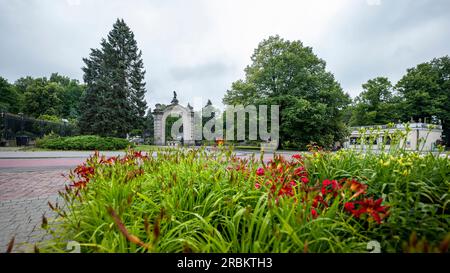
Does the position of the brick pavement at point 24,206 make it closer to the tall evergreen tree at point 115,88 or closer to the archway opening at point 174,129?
the tall evergreen tree at point 115,88

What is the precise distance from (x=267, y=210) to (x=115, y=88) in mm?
25447

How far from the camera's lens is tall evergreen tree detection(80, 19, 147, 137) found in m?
22.0

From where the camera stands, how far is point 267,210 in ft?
5.99

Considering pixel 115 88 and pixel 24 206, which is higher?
pixel 115 88

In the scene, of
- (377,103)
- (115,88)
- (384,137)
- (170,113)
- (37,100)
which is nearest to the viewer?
(384,137)

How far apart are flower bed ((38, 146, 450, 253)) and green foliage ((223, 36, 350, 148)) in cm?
1595

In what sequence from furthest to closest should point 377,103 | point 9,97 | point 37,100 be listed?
point 9,97 → point 37,100 → point 377,103

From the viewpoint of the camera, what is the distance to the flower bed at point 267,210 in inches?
53.3

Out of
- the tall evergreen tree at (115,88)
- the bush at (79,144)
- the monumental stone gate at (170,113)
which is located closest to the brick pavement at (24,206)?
the bush at (79,144)

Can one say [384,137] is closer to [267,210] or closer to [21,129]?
[267,210]

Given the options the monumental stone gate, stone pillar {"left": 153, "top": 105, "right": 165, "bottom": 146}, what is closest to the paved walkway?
stone pillar {"left": 153, "top": 105, "right": 165, "bottom": 146}

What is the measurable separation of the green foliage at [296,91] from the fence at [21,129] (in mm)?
21201

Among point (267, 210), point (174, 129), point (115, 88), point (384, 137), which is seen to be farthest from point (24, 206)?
point (174, 129)
